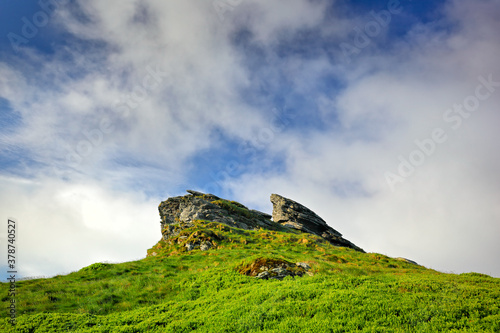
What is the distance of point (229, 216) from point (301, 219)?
29.9 metres

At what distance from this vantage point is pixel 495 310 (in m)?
10.6

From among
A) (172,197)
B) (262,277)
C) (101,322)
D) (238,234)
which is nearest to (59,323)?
(101,322)

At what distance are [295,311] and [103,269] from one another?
26948mm

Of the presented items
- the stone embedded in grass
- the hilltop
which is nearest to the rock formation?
the hilltop

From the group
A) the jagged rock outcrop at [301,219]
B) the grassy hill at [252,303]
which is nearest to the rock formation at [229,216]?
the jagged rock outcrop at [301,219]

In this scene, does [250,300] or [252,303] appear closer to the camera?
[252,303]

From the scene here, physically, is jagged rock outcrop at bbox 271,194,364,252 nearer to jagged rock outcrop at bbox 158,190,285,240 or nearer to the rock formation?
the rock formation

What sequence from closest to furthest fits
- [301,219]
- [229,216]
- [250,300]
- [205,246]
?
[250,300]
[205,246]
[229,216]
[301,219]

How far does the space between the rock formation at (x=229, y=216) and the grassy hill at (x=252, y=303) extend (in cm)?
1741

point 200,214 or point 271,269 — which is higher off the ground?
Result: point 200,214

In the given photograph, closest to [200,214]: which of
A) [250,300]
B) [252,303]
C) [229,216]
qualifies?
[229,216]

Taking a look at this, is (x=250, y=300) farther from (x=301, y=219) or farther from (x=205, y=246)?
(x=301, y=219)

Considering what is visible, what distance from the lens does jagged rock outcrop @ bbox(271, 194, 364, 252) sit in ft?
251

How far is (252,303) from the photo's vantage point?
14219mm
